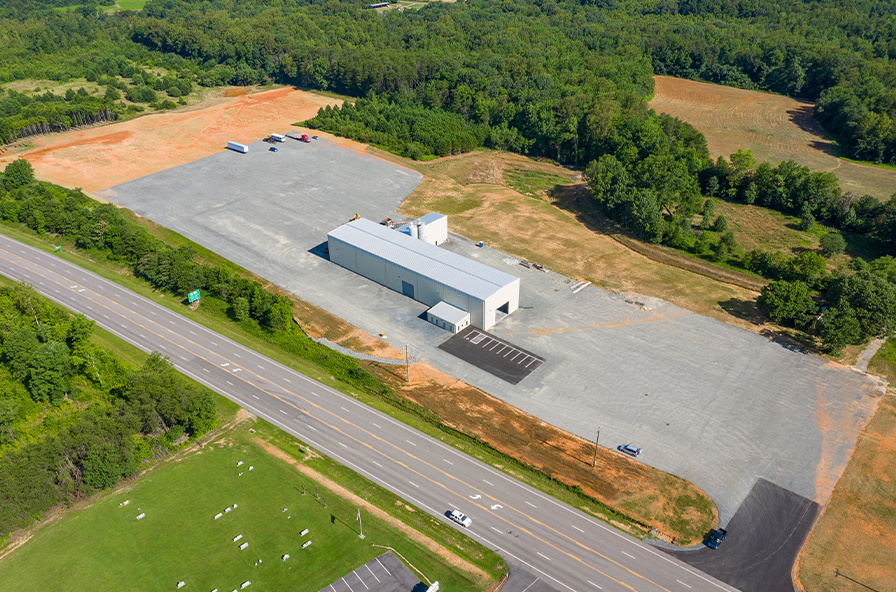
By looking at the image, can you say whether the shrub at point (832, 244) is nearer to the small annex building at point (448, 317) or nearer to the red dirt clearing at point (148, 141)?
the small annex building at point (448, 317)

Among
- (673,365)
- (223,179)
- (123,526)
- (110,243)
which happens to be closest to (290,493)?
(123,526)

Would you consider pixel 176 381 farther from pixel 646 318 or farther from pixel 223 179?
pixel 223 179

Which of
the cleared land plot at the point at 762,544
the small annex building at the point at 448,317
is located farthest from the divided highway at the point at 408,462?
the small annex building at the point at 448,317

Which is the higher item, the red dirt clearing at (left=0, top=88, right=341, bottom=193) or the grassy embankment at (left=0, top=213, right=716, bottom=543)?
the red dirt clearing at (left=0, top=88, right=341, bottom=193)

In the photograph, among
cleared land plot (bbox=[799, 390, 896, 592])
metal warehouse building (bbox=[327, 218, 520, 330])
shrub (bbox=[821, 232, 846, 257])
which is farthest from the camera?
shrub (bbox=[821, 232, 846, 257])

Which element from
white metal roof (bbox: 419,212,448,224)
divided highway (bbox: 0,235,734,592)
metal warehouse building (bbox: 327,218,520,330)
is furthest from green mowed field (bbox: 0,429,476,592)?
white metal roof (bbox: 419,212,448,224)

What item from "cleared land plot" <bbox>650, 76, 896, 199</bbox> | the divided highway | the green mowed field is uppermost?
"cleared land plot" <bbox>650, 76, 896, 199</bbox>

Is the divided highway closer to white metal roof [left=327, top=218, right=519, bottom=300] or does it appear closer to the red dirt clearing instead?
white metal roof [left=327, top=218, right=519, bottom=300]
